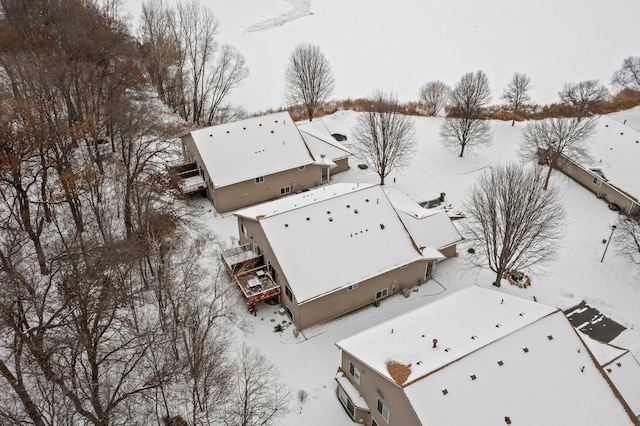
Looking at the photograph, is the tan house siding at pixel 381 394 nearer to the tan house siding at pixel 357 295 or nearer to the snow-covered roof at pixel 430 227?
the tan house siding at pixel 357 295

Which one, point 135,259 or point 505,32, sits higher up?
point 505,32

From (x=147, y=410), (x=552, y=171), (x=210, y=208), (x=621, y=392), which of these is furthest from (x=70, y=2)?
(x=621, y=392)

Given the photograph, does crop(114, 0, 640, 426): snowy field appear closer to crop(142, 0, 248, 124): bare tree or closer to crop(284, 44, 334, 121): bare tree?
crop(284, 44, 334, 121): bare tree

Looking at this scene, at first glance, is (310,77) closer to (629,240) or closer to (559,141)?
(559,141)

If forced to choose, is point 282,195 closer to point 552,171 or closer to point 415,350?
point 415,350

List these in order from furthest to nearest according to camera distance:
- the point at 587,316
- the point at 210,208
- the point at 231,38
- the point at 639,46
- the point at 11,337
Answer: the point at 231,38, the point at 639,46, the point at 210,208, the point at 587,316, the point at 11,337

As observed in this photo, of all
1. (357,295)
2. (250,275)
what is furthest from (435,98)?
(250,275)
